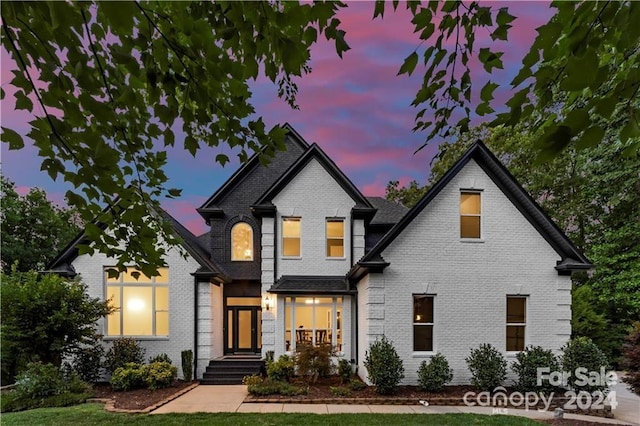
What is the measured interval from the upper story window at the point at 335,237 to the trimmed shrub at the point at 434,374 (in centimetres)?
515

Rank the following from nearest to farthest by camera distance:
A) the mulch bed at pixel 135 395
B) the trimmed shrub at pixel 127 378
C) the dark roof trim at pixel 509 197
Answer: the mulch bed at pixel 135 395 < the trimmed shrub at pixel 127 378 < the dark roof trim at pixel 509 197

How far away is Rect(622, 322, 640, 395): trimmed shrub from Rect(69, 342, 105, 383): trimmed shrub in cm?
1521

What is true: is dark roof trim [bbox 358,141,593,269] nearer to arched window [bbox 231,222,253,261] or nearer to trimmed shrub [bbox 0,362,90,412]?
arched window [bbox 231,222,253,261]

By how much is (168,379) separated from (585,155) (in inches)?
767

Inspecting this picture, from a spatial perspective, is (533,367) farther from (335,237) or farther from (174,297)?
(174,297)

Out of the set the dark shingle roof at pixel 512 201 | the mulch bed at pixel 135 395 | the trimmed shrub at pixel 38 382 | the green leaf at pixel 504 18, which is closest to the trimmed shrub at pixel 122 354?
the mulch bed at pixel 135 395

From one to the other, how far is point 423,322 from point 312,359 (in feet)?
12.2

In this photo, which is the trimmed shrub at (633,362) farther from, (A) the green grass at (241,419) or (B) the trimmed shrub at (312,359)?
(B) the trimmed shrub at (312,359)

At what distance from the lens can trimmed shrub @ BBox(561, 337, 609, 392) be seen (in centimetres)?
1062

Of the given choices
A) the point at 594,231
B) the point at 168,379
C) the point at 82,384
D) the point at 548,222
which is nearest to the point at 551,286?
the point at 548,222

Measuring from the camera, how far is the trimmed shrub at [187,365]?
1339 centimetres

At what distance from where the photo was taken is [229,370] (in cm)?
1377

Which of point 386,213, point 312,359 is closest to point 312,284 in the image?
point 312,359

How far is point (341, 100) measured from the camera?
12.5m
